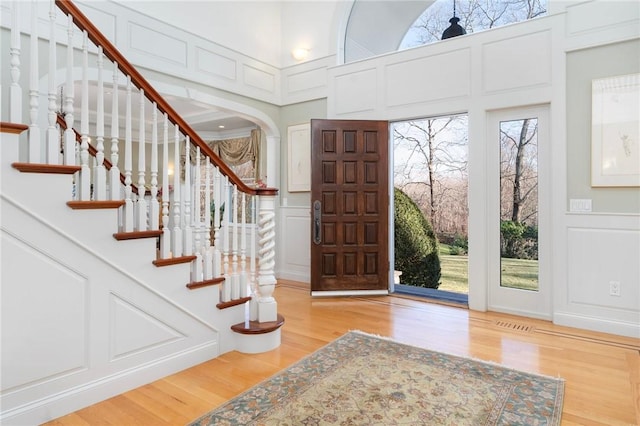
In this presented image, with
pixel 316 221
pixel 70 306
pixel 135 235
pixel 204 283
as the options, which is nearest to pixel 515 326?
pixel 316 221

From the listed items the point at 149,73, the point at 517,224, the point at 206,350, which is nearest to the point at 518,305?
the point at 517,224

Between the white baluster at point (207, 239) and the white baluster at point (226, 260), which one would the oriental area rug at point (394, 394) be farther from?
the white baluster at point (207, 239)

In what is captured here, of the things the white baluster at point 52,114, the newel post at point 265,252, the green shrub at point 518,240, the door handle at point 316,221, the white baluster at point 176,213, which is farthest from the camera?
the door handle at point 316,221

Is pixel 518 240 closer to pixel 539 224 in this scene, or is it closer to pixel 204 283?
pixel 539 224

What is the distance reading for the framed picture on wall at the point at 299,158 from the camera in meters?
5.25

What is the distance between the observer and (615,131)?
320 centimetres

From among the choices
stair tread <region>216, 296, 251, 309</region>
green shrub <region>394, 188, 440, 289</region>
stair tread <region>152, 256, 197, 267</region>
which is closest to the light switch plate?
green shrub <region>394, 188, 440, 289</region>

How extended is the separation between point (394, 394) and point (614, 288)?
2.41m

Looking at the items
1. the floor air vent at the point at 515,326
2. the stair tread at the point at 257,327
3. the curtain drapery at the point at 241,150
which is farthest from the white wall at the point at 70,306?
the curtain drapery at the point at 241,150

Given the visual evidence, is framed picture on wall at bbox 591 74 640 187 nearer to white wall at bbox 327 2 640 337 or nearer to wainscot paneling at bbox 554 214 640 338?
white wall at bbox 327 2 640 337

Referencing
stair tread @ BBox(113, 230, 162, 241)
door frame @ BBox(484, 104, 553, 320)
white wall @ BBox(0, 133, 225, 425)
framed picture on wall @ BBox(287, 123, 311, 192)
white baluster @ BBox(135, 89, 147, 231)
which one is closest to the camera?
white wall @ BBox(0, 133, 225, 425)

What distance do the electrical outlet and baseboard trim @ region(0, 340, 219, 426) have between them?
3363 millimetres

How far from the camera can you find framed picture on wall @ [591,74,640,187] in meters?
3.13

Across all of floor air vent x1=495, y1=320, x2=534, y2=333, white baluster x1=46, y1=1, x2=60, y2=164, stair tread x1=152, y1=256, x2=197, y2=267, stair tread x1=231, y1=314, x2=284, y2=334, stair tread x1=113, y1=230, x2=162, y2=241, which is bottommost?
floor air vent x1=495, y1=320, x2=534, y2=333
